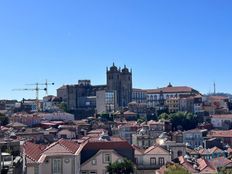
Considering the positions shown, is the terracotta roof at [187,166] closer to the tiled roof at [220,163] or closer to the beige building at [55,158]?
the tiled roof at [220,163]

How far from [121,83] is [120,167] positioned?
347 ft

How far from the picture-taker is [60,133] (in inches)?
3007

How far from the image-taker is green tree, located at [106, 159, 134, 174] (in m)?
29.3

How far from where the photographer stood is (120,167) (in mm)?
29594

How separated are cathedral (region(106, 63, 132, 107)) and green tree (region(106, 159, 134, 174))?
103 metres

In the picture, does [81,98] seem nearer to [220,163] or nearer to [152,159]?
[220,163]

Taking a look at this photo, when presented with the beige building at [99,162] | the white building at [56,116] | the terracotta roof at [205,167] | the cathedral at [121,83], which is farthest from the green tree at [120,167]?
the cathedral at [121,83]

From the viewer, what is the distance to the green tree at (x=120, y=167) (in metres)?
29.3

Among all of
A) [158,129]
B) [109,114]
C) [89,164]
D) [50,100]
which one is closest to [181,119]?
[158,129]

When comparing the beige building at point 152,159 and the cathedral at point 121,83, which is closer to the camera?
the beige building at point 152,159

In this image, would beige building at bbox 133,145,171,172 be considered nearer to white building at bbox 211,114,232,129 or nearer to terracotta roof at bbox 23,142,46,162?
terracotta roof at bbox 23,142,46,162

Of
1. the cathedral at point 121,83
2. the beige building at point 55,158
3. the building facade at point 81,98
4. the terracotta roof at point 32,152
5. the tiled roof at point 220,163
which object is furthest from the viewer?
the cathedral at point 121,83

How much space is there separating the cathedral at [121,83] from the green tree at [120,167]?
103 m

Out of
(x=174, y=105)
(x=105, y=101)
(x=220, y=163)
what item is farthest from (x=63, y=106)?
(x=220, y=163)
